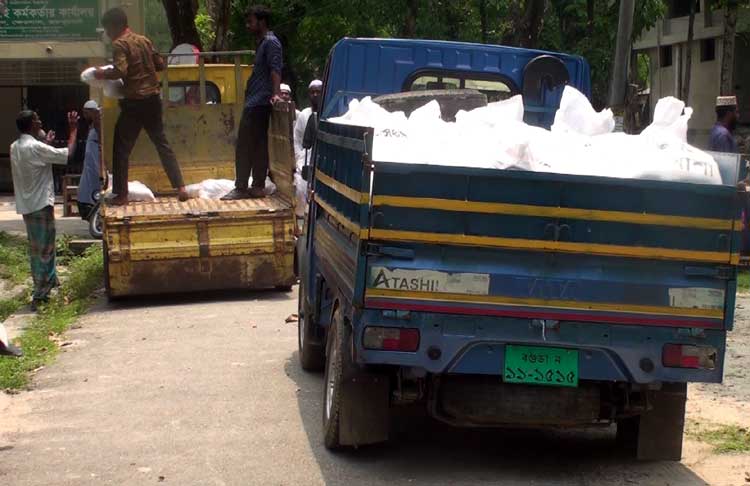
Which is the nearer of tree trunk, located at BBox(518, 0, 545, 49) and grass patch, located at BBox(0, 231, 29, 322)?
grass patch, located at BBox(0, 231, 29, 322)

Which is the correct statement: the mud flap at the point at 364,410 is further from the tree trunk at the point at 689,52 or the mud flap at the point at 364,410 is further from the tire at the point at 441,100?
the tree trunk at the point at 689,52

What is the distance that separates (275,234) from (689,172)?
6.31m

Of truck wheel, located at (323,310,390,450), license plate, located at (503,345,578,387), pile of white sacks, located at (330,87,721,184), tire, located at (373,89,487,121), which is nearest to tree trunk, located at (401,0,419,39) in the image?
tire, located at (373,89,487,121)

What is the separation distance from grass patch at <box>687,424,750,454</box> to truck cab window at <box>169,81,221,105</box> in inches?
325

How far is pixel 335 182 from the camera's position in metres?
6.39

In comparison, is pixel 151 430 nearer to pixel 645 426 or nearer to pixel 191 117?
pixel 645 426

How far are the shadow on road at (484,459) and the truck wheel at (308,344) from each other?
3.14 ft

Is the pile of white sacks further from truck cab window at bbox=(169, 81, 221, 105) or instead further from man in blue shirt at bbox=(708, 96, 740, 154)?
truck cab window at bbox=(169, 81, 221, 105)

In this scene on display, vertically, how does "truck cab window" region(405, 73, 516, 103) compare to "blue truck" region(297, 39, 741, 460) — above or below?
above

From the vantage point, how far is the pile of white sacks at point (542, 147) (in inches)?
209

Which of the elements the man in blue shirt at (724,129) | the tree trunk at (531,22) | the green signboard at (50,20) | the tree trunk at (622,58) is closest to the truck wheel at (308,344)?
the tree trunk at (622,58)

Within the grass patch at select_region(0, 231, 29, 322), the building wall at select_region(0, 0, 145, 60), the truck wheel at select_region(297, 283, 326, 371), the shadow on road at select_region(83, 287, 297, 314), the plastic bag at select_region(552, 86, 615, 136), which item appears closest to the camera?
the plastic bag at select_region(552, 86, 615, 136)

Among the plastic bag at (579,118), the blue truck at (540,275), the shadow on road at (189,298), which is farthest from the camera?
the shadow on road at (189,298)

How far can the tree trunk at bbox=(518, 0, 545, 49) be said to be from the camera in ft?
58.2
